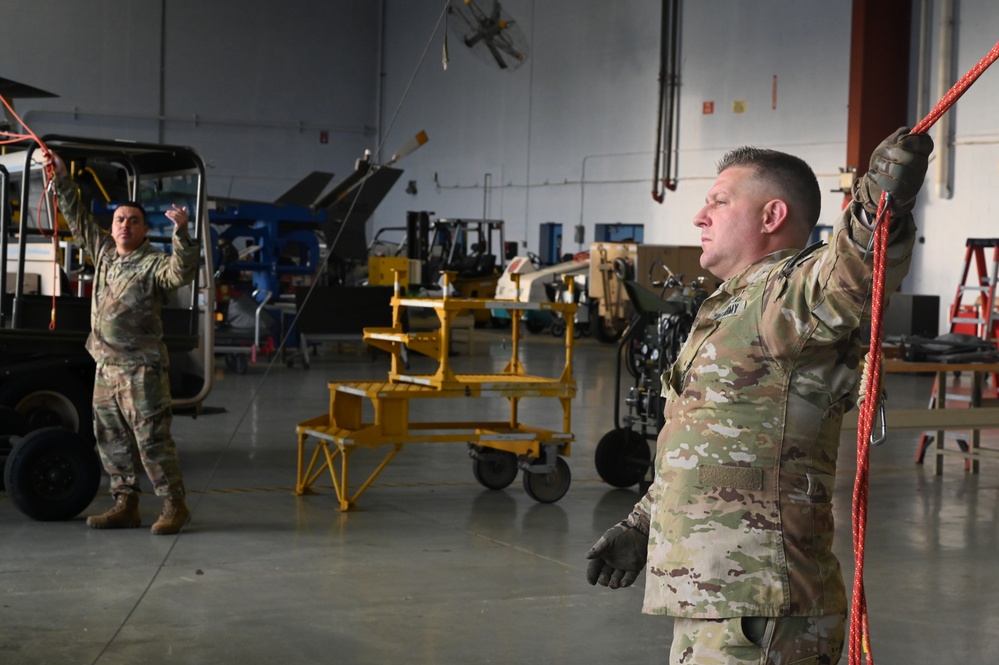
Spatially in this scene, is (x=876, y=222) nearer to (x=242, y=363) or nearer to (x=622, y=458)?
(x=622, y=458)

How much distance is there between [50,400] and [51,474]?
1073 millimetres

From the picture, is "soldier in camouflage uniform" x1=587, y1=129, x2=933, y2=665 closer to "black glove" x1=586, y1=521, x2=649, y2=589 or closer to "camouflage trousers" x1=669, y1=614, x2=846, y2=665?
"camouflage trousers" x1=669, y1=614, x2=846, y2=665

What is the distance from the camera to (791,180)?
7.81ft

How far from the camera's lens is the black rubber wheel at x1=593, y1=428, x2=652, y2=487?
810 cm

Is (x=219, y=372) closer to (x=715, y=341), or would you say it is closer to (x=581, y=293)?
(x=581, y=293)

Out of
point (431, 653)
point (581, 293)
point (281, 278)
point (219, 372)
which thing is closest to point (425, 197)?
point (581, 293)

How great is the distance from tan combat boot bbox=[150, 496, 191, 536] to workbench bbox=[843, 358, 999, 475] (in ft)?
13.1

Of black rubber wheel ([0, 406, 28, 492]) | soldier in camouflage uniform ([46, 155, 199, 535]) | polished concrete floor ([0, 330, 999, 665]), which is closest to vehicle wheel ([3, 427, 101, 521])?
polished concrete floor ([0, 330, 999, 665])

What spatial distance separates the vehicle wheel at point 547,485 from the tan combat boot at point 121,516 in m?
2.31

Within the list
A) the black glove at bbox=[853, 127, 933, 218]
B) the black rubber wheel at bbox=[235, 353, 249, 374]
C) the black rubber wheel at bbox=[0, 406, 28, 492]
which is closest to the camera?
the black glove at bbox=[853, 127, 933, 218]

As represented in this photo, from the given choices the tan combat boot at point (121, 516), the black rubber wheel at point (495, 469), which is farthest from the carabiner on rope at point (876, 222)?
the black rubber wheel at point (495, 469)

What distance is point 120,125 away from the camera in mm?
29766

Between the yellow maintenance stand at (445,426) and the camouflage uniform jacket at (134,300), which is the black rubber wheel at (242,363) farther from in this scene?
the camouflage uniform jacket at (134,300)

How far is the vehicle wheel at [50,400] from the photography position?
745 cm
